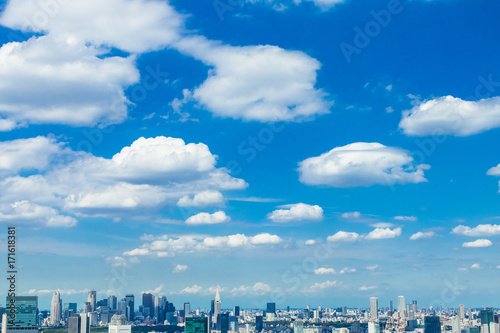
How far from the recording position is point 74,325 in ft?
Answer: 418

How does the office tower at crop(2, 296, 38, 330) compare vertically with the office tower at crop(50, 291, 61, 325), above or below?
above

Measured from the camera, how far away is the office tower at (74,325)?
125944 mm

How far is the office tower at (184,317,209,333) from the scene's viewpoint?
12325cm

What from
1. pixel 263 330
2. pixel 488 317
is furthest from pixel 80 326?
pixel 488 317

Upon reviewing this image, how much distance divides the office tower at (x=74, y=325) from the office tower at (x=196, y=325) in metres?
25.4

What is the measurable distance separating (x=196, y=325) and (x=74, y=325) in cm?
2936

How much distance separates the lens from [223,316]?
167m

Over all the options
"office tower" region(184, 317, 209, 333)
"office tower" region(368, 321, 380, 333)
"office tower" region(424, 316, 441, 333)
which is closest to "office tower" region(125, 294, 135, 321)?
"office tower" region(184, 317, 209, 333)

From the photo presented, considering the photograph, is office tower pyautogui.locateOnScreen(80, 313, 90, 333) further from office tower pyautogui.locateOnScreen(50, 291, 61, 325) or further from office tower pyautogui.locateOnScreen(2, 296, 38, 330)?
office tower pyautogui.locateOnScreen(2, 296, 38, 330)

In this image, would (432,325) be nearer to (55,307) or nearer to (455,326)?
(455,326)

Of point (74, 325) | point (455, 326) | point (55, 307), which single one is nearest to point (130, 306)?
point (55, 307)

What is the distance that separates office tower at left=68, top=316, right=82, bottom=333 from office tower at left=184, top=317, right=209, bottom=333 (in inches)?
1001

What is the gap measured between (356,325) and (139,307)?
75.9 m

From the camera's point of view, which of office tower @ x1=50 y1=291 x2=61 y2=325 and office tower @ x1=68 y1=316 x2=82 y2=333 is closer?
office tower @ x1=68 y1=316 x2=82 y2=333
